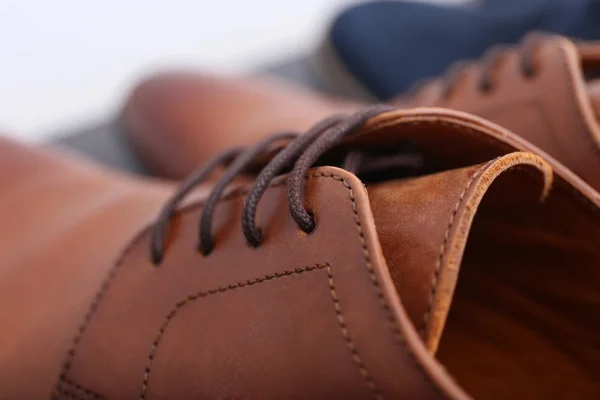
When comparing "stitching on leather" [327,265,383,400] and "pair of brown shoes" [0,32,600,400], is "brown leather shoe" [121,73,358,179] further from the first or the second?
"stitching on leather" [327,265,383,400]

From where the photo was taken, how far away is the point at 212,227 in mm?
447

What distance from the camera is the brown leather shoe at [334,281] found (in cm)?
32

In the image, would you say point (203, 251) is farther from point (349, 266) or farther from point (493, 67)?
point (493, 67)

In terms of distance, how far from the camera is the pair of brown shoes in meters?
0.32

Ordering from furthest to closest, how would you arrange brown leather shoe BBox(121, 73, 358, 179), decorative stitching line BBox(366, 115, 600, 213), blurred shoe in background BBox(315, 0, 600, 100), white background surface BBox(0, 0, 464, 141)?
white background surface BBox(0, 0, 464, 141)
blurred shoe in background BBox(315, 0, 600, 100)
brown leather shoe BBox(121, 73, 358, 179)
decorative stitching line BBox(366, 115, 600, 213)

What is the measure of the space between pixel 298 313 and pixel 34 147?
568 millimetres

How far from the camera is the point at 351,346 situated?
312 mm

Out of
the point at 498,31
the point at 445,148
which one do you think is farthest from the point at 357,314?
the point at 498,31

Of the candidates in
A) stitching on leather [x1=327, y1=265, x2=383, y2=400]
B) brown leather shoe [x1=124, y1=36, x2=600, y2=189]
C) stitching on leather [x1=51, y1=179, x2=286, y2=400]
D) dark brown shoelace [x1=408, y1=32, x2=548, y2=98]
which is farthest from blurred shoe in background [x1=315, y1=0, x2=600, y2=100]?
stitching on leather [x1=327, y1=265, x2=383, y2=400]

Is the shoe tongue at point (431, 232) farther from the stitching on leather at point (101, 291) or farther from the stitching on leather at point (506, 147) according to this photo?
the stitching on leather at point (101, 291)

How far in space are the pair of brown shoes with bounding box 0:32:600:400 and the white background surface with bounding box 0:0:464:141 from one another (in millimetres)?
503

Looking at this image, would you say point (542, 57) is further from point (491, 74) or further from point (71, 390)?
point (71, 390)

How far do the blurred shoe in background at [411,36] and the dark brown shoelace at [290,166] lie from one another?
478 mm

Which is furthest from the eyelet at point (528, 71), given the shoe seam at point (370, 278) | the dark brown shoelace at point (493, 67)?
the shoe seam at point (370, 278)
